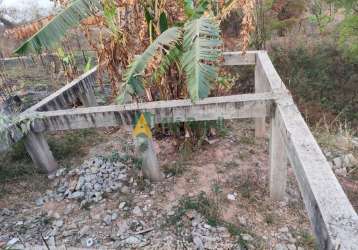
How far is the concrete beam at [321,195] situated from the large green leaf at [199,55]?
77 centimetres

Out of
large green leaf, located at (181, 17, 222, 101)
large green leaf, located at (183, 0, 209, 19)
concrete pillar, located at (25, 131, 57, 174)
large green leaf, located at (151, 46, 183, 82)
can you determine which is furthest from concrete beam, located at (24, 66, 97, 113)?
large green leaf, located at (183, 0, 209, 19)

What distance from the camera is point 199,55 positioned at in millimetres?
2562

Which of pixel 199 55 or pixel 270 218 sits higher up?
pixel 199 55

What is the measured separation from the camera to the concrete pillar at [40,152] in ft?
10.7

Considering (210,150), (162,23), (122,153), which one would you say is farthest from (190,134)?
(162,23)

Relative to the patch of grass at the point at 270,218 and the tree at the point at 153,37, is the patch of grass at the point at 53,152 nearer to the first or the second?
the tree at the point at 153,37

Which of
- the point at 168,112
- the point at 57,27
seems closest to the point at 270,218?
the point at 168,112

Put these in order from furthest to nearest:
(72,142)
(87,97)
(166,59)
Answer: (87,97), (72,142), (166,59)

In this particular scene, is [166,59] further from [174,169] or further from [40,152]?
[40,152]

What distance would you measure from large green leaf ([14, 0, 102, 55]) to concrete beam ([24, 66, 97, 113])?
0.87m

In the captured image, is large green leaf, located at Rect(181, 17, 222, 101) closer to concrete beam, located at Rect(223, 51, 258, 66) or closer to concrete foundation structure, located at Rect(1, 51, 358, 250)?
concrete foundation structure, located at Rect(1, 51, 358, 250)

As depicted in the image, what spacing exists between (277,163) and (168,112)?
1.20 metres

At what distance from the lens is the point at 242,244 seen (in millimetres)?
2451

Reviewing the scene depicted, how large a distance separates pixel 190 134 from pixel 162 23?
151 centimetres
